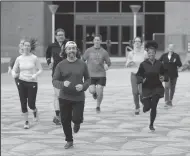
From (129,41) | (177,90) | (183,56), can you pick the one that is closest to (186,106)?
(177,90)

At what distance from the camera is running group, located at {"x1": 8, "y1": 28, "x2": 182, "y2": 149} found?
8.45 m

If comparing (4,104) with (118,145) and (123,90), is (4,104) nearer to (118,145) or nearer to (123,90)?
(123,90)

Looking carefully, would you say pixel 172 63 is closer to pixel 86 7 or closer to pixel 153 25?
pixel 153 25

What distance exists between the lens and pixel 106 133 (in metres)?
9.98

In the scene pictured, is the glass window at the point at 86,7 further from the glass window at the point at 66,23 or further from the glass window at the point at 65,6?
the glass window at the point at 66,23

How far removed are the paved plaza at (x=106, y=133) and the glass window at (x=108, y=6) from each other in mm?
29673

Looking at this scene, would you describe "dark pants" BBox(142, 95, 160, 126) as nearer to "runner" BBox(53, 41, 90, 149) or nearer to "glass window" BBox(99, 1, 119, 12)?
"runner" BBox(53, 41, 90, 149)

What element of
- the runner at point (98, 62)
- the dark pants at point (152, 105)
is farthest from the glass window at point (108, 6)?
the dark pants at point (152, 105)

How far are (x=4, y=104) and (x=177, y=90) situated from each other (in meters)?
6.11

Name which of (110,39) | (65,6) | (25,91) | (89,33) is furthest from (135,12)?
(25,91)

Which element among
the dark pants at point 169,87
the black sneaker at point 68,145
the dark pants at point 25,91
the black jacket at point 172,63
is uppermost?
the black jacket at point 172,63

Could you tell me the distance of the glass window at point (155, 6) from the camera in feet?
145

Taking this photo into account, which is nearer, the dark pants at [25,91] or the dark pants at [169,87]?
the dark pants at [25,91]

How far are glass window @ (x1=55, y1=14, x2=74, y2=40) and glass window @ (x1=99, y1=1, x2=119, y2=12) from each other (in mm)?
2421
